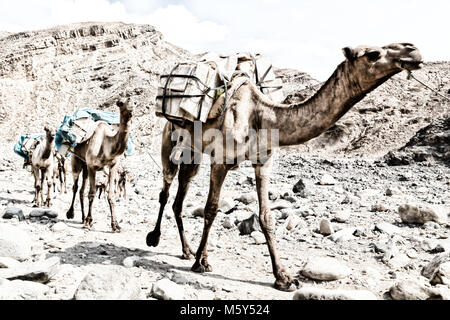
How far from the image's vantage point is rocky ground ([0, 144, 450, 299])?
11.3 ft

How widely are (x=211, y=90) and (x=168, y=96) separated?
2.07 feet

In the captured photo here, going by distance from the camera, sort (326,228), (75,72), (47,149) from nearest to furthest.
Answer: (326,228) < (47,149) < (75,72)

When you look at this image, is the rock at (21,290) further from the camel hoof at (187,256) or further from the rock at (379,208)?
the rock at (379,208)

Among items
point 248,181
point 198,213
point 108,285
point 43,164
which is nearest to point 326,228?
point 198,213

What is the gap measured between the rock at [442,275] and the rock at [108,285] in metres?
2.98

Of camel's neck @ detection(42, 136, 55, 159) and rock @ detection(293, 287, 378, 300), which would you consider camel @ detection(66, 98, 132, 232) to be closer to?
camel's neck @ detection(42, 136, 55, 159)

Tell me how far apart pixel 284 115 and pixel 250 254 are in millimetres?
2211

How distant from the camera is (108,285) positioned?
10.5 feet

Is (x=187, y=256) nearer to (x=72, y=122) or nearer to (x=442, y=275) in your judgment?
(x=442, y=275)

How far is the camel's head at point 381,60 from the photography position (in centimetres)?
297

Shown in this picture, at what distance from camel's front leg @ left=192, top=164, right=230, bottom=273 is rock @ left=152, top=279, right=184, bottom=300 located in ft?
3.06

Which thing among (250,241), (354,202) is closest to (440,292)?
(250,241)

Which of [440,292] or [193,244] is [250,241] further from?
[440,292]

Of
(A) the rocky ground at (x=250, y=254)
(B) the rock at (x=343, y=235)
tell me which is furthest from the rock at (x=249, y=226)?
(B) the rock at (x=343, y=235)
